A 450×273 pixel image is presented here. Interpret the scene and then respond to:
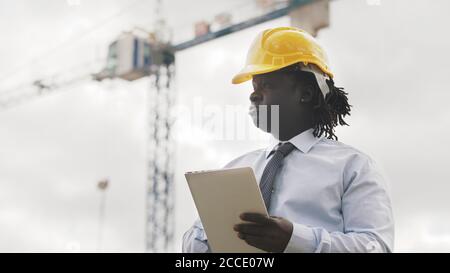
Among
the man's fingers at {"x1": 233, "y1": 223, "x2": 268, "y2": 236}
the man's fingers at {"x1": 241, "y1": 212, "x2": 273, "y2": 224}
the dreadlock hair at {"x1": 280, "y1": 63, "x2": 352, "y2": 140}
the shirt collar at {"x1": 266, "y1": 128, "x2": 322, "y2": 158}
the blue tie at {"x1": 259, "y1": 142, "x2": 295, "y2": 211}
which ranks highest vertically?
the dreadlock hair at {"x1": 280, "y1": 63, "x2": 352, "y2": 140}

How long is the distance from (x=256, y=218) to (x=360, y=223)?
0.35m

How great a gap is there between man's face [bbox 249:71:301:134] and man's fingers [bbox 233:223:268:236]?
0.51 meters

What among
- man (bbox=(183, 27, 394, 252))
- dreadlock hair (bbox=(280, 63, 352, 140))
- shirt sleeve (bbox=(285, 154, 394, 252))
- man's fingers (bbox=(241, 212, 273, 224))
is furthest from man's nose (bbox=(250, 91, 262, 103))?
man's fingers (bbox=(241, 212, 273, 224))

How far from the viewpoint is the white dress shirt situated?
156 centimetres

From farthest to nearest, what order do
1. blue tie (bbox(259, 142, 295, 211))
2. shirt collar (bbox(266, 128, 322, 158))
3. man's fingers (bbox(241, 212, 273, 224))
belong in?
shirt collar (bbox(266, 128, 322, 158)) < blue tie (bbox(259, 142, 295, 211)) < man's fingers (bbox(241, 212, 273, 224))

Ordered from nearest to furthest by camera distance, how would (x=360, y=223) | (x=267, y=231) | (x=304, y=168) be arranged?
(x=267, y=231) → (x=360, y=223) → (x=304, y=168)

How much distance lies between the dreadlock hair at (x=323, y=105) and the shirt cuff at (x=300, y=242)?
506mm

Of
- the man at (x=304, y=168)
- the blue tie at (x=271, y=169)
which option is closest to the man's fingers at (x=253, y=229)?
the man at (x=304, y=168)

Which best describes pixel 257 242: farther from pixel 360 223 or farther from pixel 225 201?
pixel 360 223

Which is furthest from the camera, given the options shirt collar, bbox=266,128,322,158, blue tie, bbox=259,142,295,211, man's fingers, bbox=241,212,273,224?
shirt collar, bbox=266,128,322,158

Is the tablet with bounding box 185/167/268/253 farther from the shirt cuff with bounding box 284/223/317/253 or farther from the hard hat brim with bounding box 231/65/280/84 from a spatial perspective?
the hard hat brim with bounding box 231/65/280/84

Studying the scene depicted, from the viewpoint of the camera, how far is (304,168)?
1.80 meters

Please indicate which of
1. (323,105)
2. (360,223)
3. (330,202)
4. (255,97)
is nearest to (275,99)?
(255,97)

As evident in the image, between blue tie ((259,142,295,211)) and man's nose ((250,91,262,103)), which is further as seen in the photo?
man's nose ((250,91,262,103))
